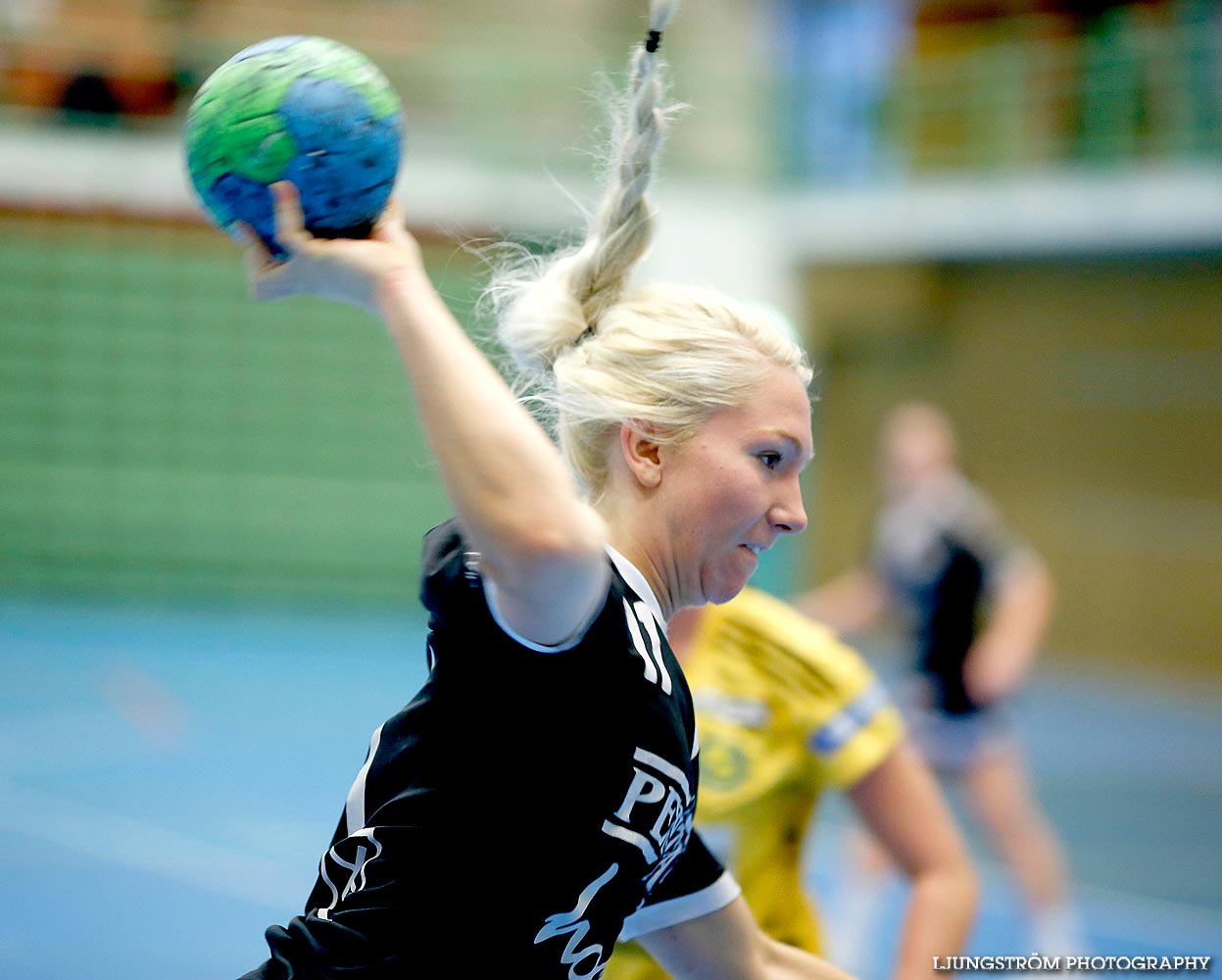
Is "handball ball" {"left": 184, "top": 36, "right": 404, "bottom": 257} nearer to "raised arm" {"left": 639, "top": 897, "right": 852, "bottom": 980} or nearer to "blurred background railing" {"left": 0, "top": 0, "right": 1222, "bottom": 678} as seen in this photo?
"raised arm" {"left": 639, "top": 897, "right": 852, "bottom": 980}

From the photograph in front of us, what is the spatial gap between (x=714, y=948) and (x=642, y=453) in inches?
28.1

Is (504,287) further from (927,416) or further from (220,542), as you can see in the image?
(220,542)

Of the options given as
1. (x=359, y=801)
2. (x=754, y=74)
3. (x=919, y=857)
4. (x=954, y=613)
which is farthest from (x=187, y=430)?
(x=359, y=801)

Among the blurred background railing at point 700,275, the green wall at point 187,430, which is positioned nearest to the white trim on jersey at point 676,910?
the blurred background railing at point 700,275

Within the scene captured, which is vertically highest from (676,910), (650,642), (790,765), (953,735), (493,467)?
(493,467)

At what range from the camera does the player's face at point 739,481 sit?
5.52 feet

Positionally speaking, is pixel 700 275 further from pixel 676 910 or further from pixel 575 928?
pixel 575 928

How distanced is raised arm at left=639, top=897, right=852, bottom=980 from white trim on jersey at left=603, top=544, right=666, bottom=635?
0.51m

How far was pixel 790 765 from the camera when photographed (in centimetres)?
293

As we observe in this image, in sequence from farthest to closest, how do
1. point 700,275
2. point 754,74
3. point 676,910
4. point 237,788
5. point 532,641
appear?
point 754,74 → point 700,275 → point 237,788 → point 676,910 → point 532,641

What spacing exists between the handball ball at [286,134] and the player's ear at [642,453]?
1.28ft

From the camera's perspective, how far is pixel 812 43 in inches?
709

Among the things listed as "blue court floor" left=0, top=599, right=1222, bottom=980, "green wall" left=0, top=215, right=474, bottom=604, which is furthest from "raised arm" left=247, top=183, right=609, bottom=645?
"green wall" left=0, top=215, right=474, bottom=604

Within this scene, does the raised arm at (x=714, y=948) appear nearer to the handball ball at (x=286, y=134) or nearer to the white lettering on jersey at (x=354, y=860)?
the white lettering on jersey at (x=354, y=860)
